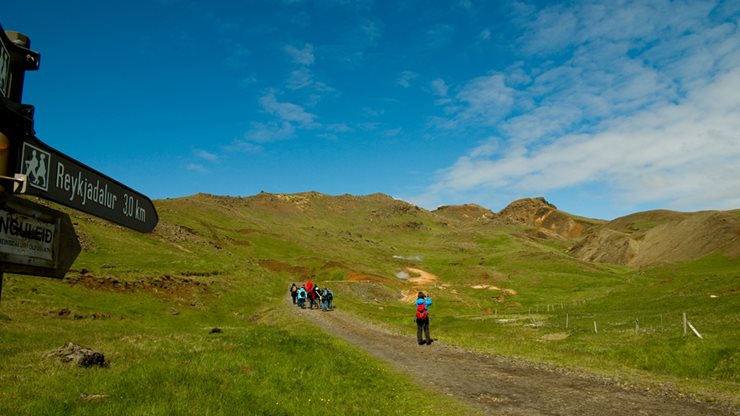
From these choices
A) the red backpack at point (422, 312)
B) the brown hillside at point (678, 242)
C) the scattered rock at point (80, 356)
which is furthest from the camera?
the brown hillside at point (678, 242)

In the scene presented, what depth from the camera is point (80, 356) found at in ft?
55.3

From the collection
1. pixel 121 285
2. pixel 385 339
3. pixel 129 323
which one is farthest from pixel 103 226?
pixel 385 339

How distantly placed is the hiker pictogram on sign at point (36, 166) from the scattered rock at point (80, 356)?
1385cm

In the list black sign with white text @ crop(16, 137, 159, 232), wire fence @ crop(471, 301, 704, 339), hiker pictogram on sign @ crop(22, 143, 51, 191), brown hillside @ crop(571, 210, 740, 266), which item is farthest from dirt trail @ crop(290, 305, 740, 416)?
brown hillside @ crop(571, 210, 740, 266)

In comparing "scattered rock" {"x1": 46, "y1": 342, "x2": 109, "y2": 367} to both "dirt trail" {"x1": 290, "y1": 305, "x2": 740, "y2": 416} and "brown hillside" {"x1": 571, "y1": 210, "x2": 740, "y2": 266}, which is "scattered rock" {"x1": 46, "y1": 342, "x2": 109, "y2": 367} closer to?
"dirt trail" {"x1": 290, "y1": 305, "x2": 740, "y2": 416}

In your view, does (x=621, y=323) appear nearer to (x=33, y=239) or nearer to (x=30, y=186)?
(x=33, y=239)

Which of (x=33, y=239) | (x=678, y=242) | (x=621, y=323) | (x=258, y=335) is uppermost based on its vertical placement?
(x=678, y=242)

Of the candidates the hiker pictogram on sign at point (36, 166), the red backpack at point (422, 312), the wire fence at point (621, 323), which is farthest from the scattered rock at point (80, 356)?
the wire fence at point (621, 323)

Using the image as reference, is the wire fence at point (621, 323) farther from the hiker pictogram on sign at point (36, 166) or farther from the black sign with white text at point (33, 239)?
the hiker pictogram on sign at point (36, 166)

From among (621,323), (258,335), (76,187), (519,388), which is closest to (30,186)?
(76,187)

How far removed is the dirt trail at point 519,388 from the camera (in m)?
13.9

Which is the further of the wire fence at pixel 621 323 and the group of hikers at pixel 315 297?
the group of hikers at pixel 315 297

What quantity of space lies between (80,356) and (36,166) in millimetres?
14360

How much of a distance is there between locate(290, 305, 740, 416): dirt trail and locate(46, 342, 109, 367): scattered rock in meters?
11.7
